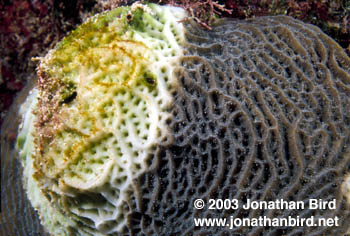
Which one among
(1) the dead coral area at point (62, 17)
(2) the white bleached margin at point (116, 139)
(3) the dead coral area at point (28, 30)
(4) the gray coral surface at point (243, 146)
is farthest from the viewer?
(3) the dead coral area at point (28, 30)

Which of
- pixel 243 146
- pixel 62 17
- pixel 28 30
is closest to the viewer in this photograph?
pixel 243 146

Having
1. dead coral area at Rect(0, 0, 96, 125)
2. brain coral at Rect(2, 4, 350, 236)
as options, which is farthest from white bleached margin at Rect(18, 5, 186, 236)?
dead coral area at Rect(0, 0, 96, 125)

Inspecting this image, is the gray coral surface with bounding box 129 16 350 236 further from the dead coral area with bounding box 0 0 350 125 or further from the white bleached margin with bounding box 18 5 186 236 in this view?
the dead coral area with bounding box 0 0 350 125

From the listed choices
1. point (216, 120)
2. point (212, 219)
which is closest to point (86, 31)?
point (216, 120)

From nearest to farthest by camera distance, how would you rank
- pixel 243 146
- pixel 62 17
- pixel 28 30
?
pixel 243 146, pixel 62 17, pixel 28 30

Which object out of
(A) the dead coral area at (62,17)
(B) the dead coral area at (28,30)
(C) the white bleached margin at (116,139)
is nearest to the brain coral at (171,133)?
(C) the white bleached margin at (116,139)

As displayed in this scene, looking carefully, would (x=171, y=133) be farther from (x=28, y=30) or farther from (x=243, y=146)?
(x=28, y=30)

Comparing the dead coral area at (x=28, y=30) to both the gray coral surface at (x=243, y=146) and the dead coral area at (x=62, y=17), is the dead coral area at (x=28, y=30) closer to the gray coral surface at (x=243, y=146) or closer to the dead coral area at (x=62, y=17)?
the dead coral area at (x=62, y=17)

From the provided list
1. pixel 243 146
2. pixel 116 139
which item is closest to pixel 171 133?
pixel 116 139
